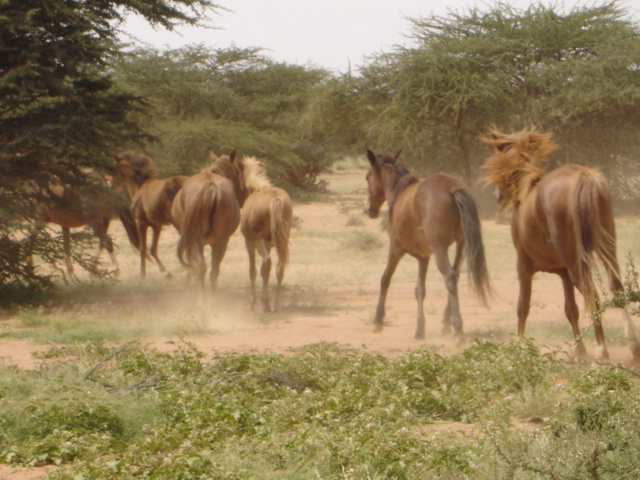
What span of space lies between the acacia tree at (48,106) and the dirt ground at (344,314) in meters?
1.92

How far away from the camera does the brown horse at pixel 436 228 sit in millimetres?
8461

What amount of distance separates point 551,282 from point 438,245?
503 cm

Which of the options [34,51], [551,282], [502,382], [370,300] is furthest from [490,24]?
[502,382]

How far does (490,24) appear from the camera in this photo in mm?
25625

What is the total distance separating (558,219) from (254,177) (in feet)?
19.6

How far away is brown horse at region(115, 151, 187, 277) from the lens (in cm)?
1442

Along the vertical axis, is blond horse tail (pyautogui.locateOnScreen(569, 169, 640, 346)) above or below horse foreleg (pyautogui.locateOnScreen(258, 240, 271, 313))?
above

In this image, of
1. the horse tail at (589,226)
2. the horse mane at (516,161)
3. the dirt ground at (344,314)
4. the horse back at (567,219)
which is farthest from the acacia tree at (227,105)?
the horse tail at (589,226)

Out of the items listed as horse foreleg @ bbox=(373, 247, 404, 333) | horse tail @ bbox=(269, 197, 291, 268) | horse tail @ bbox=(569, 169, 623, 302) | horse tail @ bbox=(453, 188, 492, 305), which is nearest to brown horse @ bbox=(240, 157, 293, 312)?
horse tail @ bbox=(269, 197, 291, 268)

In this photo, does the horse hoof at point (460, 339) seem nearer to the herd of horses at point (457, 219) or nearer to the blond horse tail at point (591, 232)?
the herd of horses at point (457, 219)

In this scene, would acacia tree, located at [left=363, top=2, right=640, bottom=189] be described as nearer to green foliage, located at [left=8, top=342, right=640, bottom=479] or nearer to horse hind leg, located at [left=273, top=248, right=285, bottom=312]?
horse hind leg, located at [left=273, top=248, right=285, bottom=312]

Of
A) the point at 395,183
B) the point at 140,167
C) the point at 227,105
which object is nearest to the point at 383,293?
the point at 395,183

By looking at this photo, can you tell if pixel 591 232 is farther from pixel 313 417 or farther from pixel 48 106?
pixel 48 106

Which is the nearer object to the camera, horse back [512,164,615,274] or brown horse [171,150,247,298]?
horse back [512,164,615,274]
